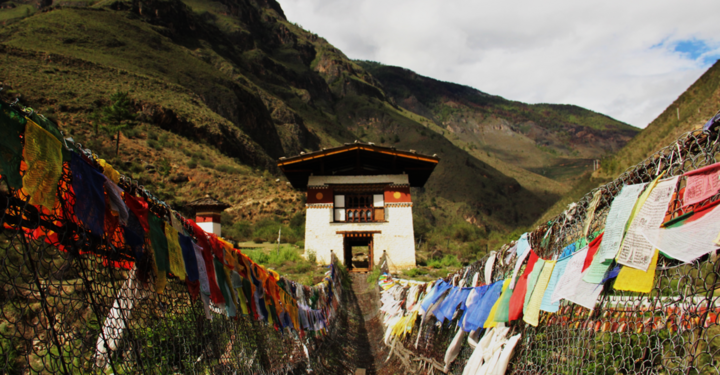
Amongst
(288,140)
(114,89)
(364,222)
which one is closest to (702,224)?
(364,222)

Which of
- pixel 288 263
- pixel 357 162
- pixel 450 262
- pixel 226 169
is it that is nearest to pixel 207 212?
pixel 288 263

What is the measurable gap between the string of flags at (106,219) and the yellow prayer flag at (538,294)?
333cm

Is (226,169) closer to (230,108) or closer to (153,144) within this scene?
(153,144)

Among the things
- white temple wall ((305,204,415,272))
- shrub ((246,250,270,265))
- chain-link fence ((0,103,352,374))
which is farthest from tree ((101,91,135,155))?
chain-link fence ((0,103,352,374))

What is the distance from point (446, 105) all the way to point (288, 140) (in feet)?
383

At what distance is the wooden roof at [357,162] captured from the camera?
23.0 meters

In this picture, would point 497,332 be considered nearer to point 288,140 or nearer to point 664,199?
point 664,199

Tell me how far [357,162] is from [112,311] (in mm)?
19830

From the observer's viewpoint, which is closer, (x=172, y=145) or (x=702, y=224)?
(x=702, y=224)

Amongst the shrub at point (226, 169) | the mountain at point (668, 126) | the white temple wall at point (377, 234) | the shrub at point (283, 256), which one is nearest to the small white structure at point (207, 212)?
the shrub at point (283, 256)

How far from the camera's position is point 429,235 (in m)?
41.1

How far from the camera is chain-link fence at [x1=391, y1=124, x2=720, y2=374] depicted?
277 centimetres

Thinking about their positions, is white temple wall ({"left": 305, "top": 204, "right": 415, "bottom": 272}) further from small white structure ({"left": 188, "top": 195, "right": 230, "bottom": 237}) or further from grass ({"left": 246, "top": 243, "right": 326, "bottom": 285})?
small white structure ({"left": 188, "top": 195, "right": 230, "bottom": 237})

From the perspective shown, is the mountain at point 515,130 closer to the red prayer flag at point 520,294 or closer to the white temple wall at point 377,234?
the white temple wall at point 377,234
